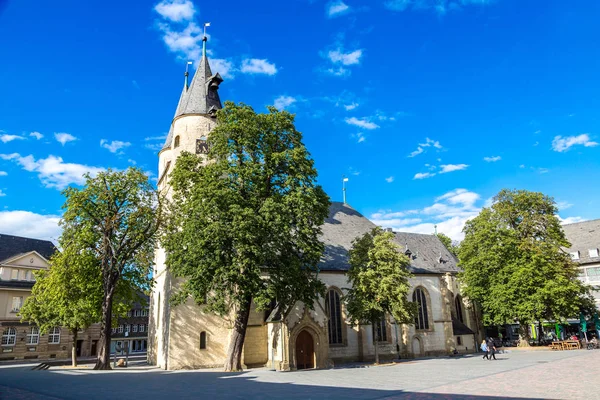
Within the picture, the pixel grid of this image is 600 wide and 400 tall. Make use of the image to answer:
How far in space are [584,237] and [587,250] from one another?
238 cm

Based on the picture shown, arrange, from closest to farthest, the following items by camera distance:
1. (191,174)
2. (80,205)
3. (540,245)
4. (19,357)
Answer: (191,174) < (80,205) < (540,245) < (19,357)

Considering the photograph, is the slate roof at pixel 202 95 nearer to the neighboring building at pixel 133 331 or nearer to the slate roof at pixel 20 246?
the slate roof at pixel 20 246

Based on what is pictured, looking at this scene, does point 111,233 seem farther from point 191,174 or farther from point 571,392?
point 571,392

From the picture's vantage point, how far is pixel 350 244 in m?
38.4

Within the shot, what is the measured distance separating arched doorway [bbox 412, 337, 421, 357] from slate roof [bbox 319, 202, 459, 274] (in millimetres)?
6064

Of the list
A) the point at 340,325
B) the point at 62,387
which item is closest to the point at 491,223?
the point at 340,325

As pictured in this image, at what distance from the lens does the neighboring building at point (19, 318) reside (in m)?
42.4

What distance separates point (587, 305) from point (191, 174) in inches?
1523

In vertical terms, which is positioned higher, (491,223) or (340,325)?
(491,223)

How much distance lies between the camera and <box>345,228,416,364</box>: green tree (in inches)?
1151

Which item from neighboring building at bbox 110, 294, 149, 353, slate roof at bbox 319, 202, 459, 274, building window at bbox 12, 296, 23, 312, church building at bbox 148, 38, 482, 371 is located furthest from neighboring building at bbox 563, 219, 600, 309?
neighboring building at bbox 110, 294, 149, 353

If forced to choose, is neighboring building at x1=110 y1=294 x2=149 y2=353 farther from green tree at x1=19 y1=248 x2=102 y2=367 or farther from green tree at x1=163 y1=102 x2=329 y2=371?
green tree at x1=163 y1=102 x2=329 y2=371

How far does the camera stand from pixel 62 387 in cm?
1780

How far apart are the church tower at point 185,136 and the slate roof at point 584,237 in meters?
49.8
